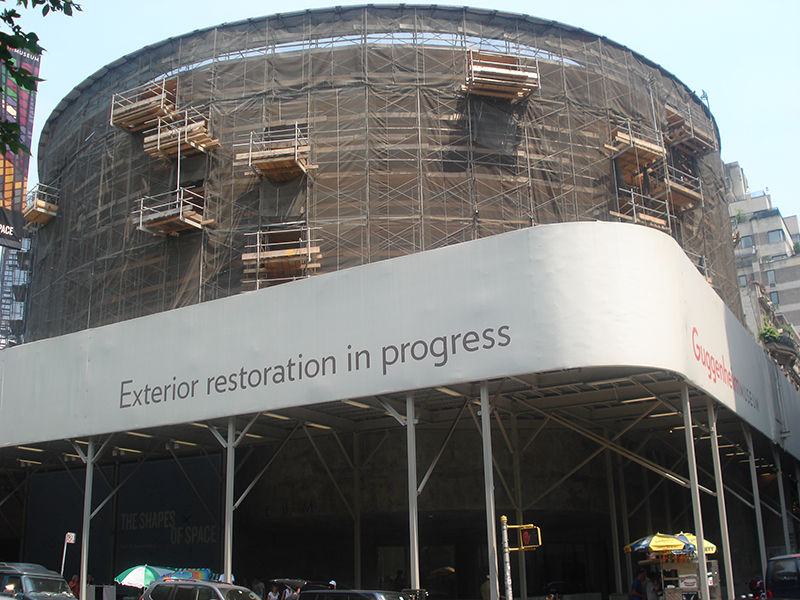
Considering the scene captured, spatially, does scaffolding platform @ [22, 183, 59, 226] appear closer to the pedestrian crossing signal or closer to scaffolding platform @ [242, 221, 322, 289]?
scaffolding platform @ [242, 221, 322, 289]

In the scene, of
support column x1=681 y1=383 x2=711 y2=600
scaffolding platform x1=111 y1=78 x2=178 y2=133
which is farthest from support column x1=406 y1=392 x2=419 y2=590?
scaffolding platform x1=111 y1=78 x2=178 y2=133

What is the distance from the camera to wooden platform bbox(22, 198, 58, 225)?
116 ft

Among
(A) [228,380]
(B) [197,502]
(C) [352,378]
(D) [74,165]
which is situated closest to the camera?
(C) [352,378]

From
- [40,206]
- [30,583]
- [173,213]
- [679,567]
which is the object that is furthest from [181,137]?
[679,567]

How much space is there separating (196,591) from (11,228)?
21.0m

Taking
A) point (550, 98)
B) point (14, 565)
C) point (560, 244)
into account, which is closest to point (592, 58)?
point (550, 98)

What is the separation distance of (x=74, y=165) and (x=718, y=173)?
30.7m

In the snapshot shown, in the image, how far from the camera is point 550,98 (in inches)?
1186

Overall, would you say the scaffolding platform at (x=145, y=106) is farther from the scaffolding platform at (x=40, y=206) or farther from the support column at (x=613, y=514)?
the support column at (x=613, y=514)

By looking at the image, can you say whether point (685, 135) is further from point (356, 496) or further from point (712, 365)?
point (356, 496)

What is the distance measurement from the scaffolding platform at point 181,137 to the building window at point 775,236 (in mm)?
83711

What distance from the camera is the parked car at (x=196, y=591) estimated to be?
15.1 meters

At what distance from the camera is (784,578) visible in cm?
1723

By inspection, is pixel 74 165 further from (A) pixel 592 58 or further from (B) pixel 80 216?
(A) pixel 592 58
